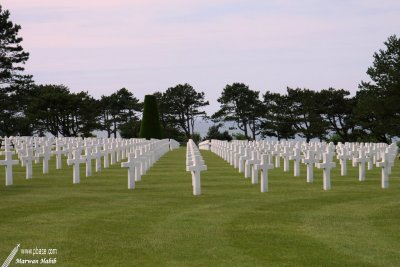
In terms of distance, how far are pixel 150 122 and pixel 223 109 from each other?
27.2m

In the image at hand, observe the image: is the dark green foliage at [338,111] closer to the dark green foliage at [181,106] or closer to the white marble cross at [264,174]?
the dark green foliage at [181,106]

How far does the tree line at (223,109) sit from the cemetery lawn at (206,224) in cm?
4183

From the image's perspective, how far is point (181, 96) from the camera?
92.0m

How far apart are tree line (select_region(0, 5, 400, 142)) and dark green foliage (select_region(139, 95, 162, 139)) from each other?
1153 centimetres

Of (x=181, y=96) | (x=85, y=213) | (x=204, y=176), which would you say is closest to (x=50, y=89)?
(x=181, y=96)

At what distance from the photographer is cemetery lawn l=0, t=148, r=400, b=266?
7512mm

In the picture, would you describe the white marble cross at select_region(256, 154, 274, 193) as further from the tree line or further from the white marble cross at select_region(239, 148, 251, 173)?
the tree line

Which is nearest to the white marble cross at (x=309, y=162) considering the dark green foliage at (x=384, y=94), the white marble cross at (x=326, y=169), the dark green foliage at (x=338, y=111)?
the white marble cross at (x=326, y=169)

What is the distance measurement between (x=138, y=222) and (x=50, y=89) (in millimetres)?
73681

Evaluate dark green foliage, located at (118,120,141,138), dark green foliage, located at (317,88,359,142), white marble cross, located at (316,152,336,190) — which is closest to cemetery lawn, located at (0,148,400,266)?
white marble cross, located at (316,152,336,190)

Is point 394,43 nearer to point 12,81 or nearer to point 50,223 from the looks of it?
point 12,81

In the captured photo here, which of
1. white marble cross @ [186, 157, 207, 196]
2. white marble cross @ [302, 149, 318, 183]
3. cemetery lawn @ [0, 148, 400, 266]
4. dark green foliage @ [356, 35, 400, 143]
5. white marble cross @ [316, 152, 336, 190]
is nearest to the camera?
cemetery lawn @ [0, 148, 400, 266]

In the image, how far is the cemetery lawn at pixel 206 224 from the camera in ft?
24.6

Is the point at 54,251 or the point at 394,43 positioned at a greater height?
the point at 394,43
